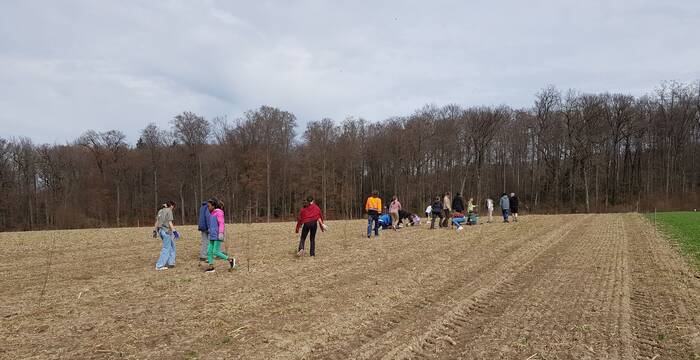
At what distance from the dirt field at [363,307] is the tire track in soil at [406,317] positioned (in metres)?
0.03

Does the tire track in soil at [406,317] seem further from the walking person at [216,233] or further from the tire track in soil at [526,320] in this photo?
the walking person at [216,233]

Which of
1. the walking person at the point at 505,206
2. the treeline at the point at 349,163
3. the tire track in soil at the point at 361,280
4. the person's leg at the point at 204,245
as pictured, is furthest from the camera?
the treeline at the point at 349,163

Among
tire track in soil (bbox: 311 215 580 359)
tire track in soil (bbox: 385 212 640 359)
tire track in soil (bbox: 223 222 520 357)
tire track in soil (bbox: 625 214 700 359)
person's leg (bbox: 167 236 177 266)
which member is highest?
person's leg (bbox: 167 236 177 266)

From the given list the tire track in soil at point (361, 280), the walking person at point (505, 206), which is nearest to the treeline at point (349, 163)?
the walking person at point (505, 206)

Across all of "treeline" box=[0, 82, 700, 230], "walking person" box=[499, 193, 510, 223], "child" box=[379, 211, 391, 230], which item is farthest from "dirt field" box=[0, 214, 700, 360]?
"treeline" box=[0, 82, 700, 230]

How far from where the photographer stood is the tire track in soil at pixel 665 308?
567 cm

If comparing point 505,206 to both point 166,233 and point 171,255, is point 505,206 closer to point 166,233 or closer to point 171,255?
point 171,255

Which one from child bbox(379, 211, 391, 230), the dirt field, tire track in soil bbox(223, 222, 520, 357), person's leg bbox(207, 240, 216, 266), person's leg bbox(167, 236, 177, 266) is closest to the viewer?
the dirt field

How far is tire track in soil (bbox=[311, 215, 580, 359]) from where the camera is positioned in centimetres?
558

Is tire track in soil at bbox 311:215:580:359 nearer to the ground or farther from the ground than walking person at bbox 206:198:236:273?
nearer to the ground

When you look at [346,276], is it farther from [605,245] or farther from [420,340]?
[605,245]

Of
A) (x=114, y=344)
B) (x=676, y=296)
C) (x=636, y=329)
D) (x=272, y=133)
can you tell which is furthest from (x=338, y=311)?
(x=272, y=133)

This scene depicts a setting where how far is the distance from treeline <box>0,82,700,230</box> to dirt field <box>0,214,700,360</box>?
174 ft

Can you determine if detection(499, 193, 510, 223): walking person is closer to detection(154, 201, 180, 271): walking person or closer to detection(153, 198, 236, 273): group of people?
detection(153, 198, 236, 273): group of people
